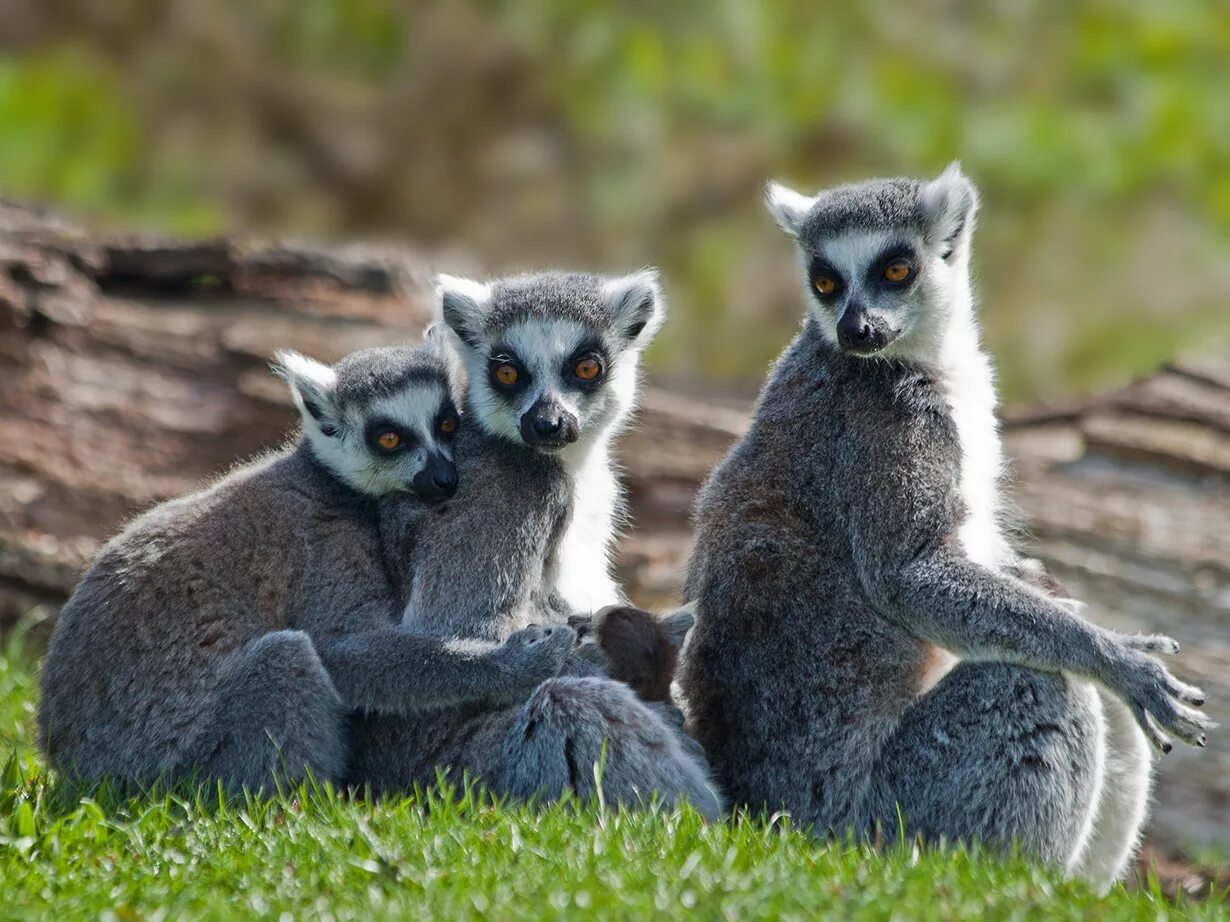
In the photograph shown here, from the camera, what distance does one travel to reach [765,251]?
21.8 metres

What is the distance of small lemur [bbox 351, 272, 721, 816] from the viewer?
20.3 feet

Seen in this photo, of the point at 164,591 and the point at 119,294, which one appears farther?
the point at 119,294

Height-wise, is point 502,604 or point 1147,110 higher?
point 1147,110

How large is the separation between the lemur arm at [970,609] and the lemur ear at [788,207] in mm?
→ 1421

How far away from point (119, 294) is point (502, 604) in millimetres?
6422

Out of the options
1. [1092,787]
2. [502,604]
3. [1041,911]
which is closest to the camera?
[1041,911]

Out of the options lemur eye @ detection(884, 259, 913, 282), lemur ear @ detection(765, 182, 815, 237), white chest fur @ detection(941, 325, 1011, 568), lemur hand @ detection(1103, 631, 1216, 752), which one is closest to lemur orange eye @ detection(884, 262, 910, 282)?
lemur eye @ detection(884, 259, 913, 282)

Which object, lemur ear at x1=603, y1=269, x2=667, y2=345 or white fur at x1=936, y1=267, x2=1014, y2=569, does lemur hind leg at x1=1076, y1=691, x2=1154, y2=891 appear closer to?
white fur at x1=936, y1=267, x2=1014, y2=569

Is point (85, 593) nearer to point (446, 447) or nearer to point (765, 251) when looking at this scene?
point (446, 447)

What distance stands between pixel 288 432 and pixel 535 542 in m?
4.92

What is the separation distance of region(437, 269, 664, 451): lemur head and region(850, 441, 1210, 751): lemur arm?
1379mm

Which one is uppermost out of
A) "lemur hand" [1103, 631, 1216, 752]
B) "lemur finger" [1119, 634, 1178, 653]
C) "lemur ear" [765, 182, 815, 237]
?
"lemur ear" [765, 182, 815, 237]

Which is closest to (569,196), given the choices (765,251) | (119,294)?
(765,251)

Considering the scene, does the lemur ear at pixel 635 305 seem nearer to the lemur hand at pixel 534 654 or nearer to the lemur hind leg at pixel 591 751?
the lemur hand at pixel 534 654
